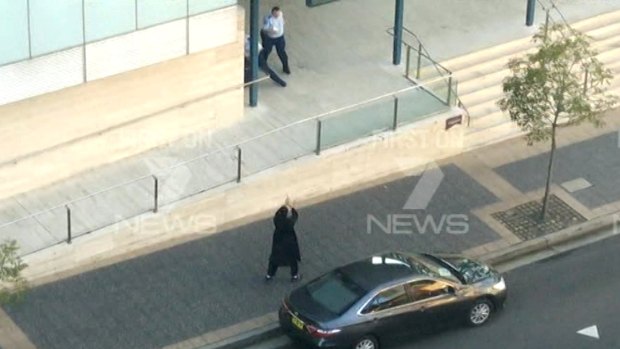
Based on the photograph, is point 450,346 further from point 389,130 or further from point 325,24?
point 325,24

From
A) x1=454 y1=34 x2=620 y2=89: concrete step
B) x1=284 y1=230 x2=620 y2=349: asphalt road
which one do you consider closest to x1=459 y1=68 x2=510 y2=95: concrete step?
x1=454 y1=34 x2=620 y2=89: concrete step

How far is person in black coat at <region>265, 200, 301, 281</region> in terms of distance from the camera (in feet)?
105

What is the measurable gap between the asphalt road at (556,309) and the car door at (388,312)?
0.59m

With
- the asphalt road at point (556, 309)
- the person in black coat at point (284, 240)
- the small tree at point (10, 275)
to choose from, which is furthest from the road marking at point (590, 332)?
the small tree at point (10, 275)

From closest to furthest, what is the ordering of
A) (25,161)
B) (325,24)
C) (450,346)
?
(450,346), (25,161), (325,24)

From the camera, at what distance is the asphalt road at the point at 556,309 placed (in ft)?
102

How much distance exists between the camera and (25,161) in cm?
3309

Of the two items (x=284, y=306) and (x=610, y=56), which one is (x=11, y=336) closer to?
(x=284, y=306)

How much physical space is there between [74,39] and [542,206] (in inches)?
382

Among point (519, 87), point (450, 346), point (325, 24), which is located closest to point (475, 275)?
point (450, 346)

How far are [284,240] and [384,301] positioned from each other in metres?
2.89

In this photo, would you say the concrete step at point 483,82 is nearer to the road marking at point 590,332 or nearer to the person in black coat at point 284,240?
the person in black coat at point 284,240

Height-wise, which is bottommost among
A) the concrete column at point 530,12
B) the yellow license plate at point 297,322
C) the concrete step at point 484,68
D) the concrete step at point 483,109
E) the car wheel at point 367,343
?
the car wheel at point 367,343

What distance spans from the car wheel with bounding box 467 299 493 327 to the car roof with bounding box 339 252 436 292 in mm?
1150
